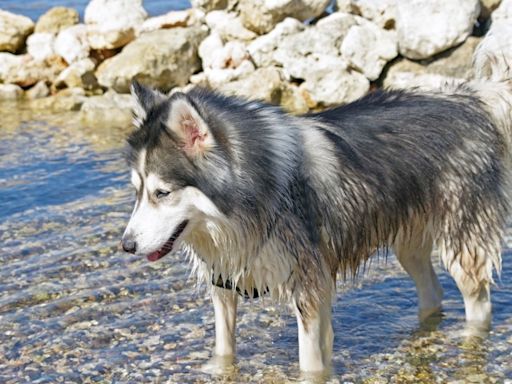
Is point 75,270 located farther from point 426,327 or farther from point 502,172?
point 502,172

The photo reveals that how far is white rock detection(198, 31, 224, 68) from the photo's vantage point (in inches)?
552

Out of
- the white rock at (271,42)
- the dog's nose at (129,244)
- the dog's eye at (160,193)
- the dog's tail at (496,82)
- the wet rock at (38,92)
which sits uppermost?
the dog's tail at (496,82)

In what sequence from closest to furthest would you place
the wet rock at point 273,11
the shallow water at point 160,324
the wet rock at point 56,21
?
the shallow water at point 160,324 < the wet rock at point 273,11 < the wet rock at point 56,21

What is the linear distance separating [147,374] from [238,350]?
2.17ft

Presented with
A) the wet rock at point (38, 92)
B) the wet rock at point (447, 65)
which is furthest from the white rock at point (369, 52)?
the wet rock at point (38, 92)

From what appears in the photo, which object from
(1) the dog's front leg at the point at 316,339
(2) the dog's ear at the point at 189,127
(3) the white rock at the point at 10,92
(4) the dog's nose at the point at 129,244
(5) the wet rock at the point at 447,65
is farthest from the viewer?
(3) the white rock at the point at 10,92

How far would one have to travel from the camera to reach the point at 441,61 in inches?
505

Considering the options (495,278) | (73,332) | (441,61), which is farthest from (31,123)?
(495,278)

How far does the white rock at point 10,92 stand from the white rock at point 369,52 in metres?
5.77

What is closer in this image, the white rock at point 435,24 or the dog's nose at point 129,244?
the dog's nose at point 129,244

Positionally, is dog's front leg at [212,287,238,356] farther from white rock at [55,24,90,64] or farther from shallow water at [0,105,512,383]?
white rock at [55,24,90,64]

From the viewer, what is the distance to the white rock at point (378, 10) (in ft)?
44.0

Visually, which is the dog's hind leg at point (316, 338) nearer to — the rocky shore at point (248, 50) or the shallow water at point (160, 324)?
the shallow water at point (160, 324)

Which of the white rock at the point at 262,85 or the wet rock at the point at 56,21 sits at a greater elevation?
the wet rock at the point at 56,21
